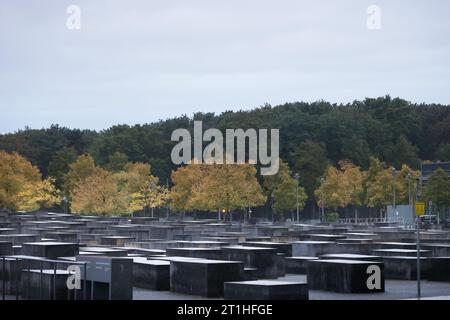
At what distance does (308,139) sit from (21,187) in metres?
38.9

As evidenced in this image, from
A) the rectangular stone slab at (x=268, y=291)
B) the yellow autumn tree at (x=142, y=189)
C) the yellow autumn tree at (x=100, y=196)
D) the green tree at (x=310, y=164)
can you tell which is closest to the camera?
the rectangular stone slab at (x=268, y=291)

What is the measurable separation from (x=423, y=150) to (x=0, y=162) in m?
67.1

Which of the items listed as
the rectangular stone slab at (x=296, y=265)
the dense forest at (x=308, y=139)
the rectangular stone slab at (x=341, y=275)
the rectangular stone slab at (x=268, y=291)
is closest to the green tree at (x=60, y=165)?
the dense forest at (x=308, y=139)

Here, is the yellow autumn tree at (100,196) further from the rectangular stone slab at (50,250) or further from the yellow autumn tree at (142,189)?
the rectangular stone slab at (50,250)

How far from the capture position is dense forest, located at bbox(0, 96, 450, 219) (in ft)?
343

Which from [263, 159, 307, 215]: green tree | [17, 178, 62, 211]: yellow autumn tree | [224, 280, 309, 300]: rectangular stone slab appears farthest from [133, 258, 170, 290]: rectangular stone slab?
[263, 159, 307, 215]: green tree

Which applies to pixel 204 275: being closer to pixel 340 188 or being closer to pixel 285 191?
pixel 285 191

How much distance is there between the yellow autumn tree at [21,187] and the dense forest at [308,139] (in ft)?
32.0

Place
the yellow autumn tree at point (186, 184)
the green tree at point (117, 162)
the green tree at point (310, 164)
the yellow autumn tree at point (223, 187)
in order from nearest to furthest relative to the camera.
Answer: the yellow autumn tree at point (223, 187)
the yellow autumn tree at point (186, 184)
the green tree at point (310, 164)
the green tree at point (117, 162)

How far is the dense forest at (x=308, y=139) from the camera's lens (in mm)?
104438

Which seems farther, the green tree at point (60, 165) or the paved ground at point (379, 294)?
the green tree at point (60, 165)
